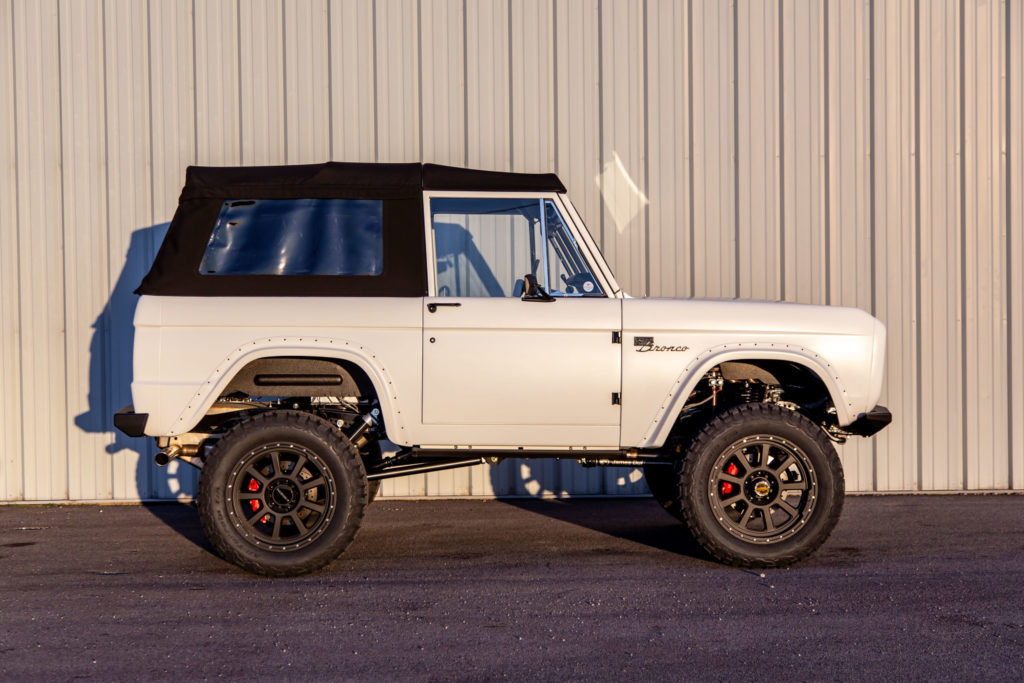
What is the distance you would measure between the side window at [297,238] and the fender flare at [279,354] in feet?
1.35

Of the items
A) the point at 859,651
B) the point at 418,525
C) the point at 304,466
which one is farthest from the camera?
the point at 418,525

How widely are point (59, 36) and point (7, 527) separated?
4056 millimetres

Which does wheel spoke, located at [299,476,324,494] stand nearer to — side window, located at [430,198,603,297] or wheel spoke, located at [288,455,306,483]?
wheel spoke, located at [288,455,306,483]

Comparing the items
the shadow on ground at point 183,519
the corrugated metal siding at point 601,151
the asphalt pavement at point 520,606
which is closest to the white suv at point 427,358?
the asphalt pavement at point 520,606

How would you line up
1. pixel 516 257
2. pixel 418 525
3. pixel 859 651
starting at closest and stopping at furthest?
pixel 859 651, pixel 516 257, pixel 418 525

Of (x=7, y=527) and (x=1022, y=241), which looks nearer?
(x=7, y=527)

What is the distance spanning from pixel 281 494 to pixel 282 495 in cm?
1

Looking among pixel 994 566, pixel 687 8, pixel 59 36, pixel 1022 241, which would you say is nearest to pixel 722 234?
pixel 687 8

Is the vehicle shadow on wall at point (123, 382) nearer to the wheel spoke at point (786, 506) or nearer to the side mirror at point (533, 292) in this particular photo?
the side mirror at point (533, 292)

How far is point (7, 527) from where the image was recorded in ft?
21.9

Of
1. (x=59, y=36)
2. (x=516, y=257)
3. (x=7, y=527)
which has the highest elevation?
(x=59, y=36)

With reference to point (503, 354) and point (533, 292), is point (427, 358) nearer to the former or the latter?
point (503, 354)

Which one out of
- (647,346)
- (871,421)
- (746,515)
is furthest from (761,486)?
(647,346)

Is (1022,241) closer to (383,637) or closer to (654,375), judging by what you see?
(654,375)
